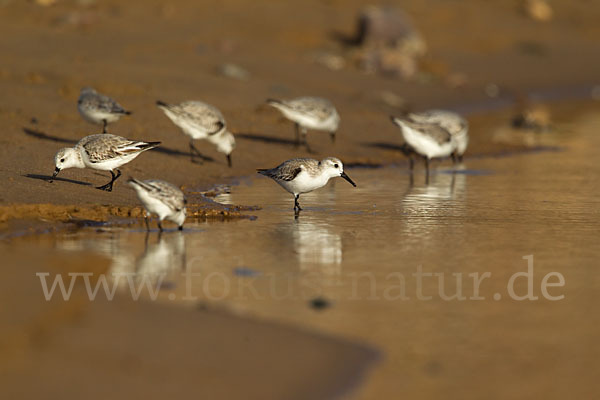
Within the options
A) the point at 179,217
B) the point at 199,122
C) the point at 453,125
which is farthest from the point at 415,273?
the point at 453,125

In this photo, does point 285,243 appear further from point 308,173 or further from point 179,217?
point 308,173

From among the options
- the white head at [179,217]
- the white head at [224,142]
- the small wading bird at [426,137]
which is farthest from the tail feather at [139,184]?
the small wading bird at [426,137]

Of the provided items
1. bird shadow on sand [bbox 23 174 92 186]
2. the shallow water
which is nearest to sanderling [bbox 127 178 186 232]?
the shallow water

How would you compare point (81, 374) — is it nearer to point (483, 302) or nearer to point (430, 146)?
point (483, 302)

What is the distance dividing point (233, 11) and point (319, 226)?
29.5 m

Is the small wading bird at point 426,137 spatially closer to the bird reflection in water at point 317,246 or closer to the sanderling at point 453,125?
the sanderling at point 453,125

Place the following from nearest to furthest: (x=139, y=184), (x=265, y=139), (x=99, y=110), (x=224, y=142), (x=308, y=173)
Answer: (x=139, y=184)
(x=308, y=173)
(x=99, y=110)
(x=224, y=142)
(x=265, y=139)

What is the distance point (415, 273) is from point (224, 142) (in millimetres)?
8511

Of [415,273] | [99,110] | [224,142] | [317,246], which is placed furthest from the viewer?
[224,142]

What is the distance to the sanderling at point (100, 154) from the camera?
46.6 ft

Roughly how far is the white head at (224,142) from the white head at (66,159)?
3928 millimetres

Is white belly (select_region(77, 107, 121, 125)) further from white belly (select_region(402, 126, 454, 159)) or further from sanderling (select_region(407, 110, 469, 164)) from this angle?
sanderling (select_region(407, 110, 469, 164))

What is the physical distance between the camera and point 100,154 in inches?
561

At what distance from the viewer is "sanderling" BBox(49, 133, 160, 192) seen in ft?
46.6
